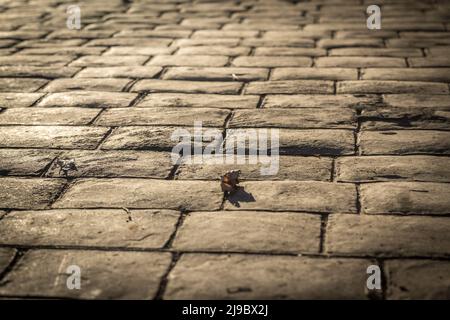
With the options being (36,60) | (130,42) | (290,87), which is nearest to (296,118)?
(290,87)

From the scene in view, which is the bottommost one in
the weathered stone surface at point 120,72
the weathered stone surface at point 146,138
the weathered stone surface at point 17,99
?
the weathered stone surface at point 146,138

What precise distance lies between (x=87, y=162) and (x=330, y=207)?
134cm

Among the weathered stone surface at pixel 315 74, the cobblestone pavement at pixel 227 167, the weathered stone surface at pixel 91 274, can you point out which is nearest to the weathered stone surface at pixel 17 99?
the cobblestone pavement at pixel 227 167

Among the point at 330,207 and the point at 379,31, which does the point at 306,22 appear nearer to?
the point at 379,31

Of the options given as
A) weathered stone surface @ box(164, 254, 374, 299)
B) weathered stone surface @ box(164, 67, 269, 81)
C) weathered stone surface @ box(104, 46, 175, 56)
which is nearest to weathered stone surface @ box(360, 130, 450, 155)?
weathered stone surface @ box(164, 254, 374, 299)

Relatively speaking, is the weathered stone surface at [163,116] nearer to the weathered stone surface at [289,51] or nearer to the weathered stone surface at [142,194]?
the weathered stone surface at [142,194]

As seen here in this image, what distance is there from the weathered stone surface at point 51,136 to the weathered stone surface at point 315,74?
5.05ft

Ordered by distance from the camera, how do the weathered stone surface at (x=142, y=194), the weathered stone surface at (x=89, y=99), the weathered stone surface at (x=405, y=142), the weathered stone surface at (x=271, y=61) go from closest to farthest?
the weathered stone surface at (x=142, y=194), the weathered stone surface at (x=405, y=142), the weathered stone surface at (x=89, y=99), the weathered stone surface at (x=271, y=61)

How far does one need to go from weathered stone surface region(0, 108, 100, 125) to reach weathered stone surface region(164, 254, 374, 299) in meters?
→ 1.72

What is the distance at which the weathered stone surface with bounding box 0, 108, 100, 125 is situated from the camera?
351 centimetres

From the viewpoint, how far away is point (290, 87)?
156 inches

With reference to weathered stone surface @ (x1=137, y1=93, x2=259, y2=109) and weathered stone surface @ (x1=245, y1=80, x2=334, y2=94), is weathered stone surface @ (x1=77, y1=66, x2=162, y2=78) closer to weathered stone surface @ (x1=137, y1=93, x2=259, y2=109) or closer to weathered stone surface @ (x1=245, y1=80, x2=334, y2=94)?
weathered stone surface @ (x1=137, y1=93, x2=259, y2=109)

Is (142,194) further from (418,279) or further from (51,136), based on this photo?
(418,279)

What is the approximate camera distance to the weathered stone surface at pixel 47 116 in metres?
3.51
